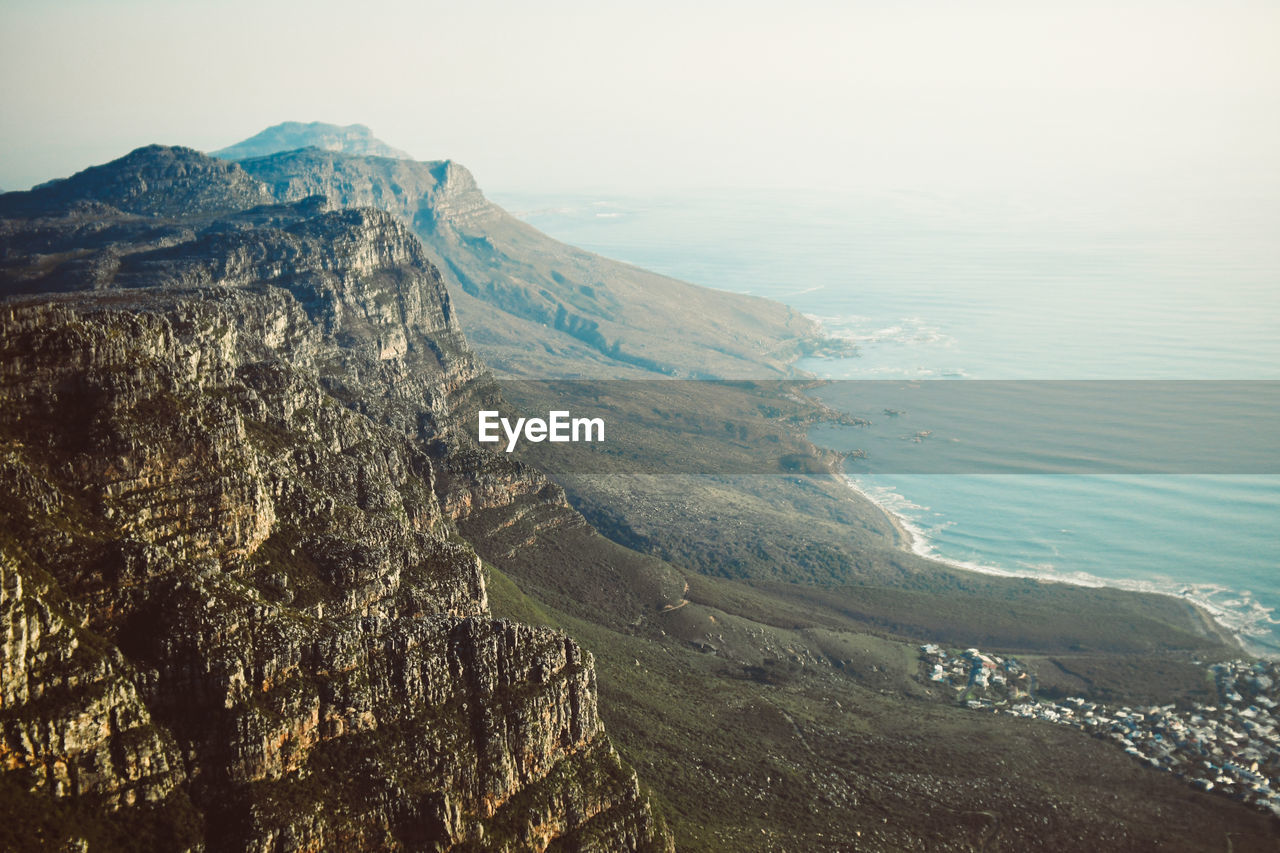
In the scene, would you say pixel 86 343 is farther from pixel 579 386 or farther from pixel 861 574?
pixel 579 386

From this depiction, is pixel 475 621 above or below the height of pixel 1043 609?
above

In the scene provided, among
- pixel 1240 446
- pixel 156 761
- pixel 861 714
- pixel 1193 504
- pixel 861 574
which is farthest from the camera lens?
pixel 1240 446

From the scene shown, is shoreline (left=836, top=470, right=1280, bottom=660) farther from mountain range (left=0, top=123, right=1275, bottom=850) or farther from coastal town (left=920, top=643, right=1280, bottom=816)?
coastal town (left=920, top=643, right=1280, bottom=816)

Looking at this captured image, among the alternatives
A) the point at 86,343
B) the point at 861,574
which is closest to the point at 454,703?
the point at 86,343

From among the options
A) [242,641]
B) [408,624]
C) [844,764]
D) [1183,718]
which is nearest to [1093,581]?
[1183,718]

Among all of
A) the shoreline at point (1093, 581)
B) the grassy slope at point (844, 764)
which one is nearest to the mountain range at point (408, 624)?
the grassy slope at point (844, 764)

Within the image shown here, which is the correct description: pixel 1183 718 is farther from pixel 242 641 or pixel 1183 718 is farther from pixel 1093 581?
pixel 242 641
